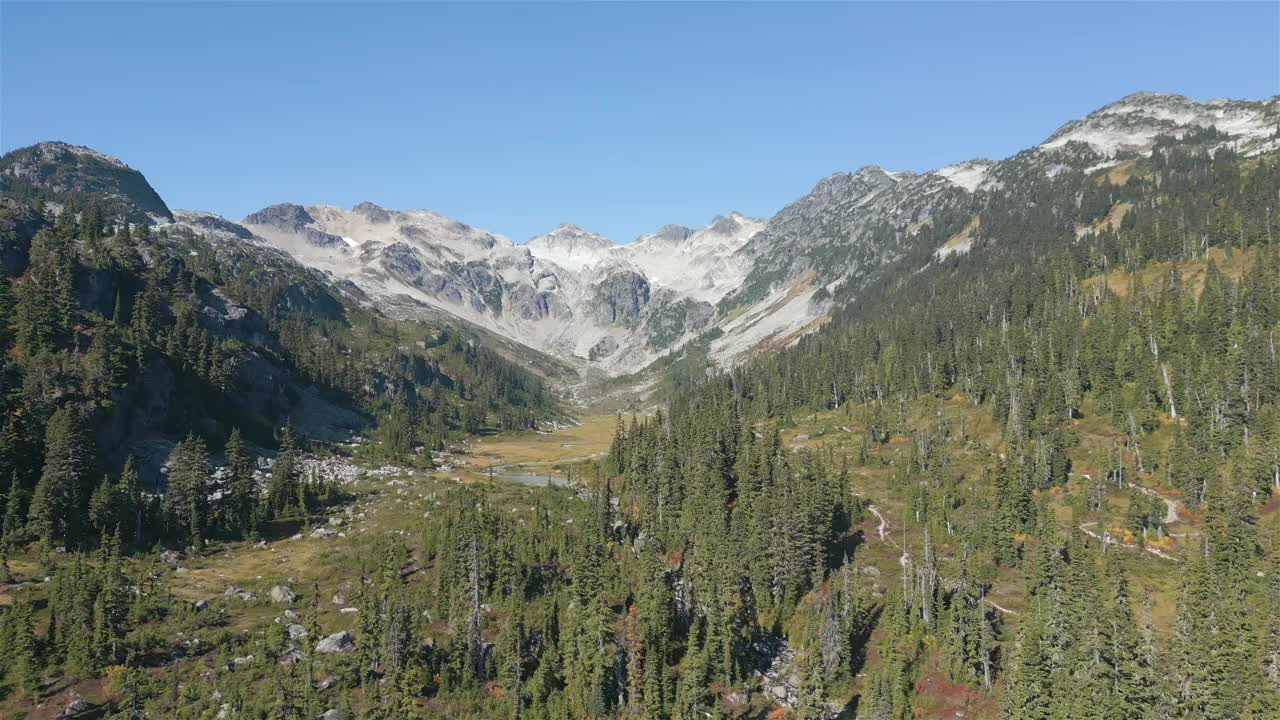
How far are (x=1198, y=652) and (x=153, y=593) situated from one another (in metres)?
101

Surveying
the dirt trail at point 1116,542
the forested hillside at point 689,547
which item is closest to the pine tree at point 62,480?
the forested hillside at point 689,547

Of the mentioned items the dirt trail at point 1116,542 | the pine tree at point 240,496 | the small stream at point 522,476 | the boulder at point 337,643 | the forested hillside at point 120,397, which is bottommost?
the dirt trail at point 1116,542

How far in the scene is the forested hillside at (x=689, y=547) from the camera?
6153 centimetres

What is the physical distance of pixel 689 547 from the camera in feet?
333

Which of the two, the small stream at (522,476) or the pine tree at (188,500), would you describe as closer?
the pine tree at (188,500)

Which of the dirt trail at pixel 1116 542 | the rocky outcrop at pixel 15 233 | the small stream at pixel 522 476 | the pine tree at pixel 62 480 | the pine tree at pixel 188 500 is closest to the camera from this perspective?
the pine tree at pixel 62 480

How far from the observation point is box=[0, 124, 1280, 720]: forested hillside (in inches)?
2422

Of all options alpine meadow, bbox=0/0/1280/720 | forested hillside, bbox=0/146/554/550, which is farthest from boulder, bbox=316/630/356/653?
forested hillside, bbox=0/146/554/550

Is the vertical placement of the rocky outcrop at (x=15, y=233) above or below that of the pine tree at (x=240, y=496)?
above

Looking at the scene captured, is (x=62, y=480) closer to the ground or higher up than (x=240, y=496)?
higher up

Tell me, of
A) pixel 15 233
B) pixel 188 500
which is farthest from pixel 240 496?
pixel 15 233

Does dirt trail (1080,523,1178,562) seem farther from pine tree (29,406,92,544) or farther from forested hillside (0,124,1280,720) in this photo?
pine tree (29,406,92,544)

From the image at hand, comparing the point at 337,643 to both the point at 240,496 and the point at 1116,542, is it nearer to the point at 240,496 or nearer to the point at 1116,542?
the point at 240,496

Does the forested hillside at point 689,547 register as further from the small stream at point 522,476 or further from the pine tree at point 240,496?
the small stream at point 522,476
